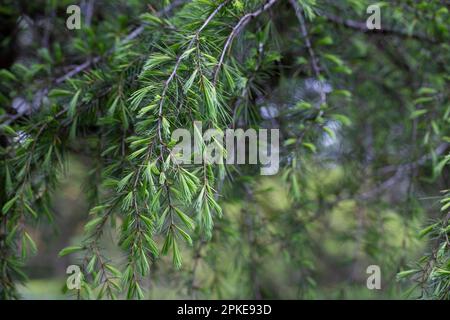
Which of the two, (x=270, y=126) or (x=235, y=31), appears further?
(x=270, y=126)

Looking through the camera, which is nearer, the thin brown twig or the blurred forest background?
the thin brown twig

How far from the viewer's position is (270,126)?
60.1 inches

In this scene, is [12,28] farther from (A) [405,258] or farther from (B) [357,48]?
(A) [405,258]

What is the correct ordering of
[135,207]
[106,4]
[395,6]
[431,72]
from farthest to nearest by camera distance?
1. [106,4]
2. [431,72]
3. [395,6]
4. [135,207]

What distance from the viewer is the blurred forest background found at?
4.03 feet

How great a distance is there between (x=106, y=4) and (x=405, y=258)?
1.69 meters

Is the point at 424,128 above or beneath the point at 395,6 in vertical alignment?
beneath

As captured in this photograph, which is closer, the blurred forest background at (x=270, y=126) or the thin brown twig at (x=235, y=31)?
the thin brown twig at (x=235, y=31)

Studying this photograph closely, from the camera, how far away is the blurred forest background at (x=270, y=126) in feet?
4.03

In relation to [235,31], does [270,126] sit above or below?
below

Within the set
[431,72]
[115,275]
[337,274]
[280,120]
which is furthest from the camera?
[337,274]

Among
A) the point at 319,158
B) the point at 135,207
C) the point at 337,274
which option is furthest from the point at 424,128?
the point at 337,274

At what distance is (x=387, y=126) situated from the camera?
2.14 m
